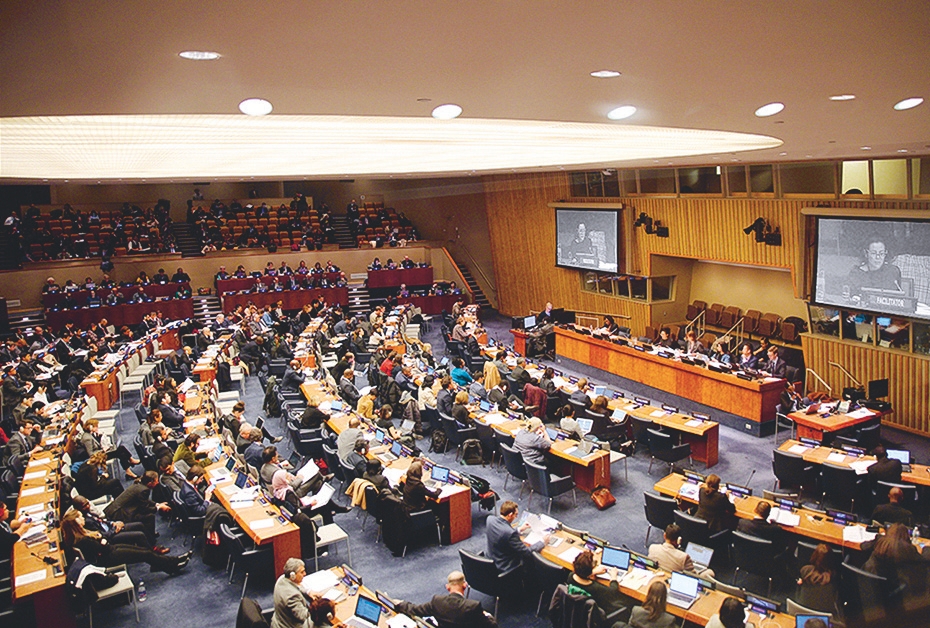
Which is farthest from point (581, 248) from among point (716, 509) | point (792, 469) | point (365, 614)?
point (365, 614)

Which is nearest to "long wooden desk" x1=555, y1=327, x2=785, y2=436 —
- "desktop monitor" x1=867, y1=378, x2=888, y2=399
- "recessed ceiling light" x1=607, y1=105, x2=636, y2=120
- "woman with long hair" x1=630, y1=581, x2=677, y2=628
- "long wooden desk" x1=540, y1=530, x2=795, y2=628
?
"desktop monitor" x1=867, y1=378, x2=888, y2=399

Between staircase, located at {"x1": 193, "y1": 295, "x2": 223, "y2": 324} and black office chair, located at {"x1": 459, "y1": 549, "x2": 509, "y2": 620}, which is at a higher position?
Answer: staircase, located at {"x1": 193, "y1": 295, "x2": 223, "y2": 324}

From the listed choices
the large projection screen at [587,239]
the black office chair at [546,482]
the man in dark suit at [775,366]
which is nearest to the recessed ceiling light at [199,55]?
the black office chair at [546,482]

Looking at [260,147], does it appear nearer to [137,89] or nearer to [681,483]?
[137,89]

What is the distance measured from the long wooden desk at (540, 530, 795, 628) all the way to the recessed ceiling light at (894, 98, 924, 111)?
396cm

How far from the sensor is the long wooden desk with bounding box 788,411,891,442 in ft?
34.5

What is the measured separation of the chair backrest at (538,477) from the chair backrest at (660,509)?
142cm

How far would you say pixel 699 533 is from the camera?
292 inches

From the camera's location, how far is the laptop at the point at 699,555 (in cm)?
676

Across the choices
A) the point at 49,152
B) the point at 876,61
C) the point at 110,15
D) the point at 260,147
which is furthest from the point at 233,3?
the point at 49,152

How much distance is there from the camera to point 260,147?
8.00 m

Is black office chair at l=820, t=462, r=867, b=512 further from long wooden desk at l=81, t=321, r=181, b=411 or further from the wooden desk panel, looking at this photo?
long wooden desk at l=81, t=321, r=181, b=411

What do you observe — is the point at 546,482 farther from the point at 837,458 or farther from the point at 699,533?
the point at 837,458

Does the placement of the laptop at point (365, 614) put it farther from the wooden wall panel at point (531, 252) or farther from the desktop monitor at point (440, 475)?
the wooden wall panel at point (531, 252)
